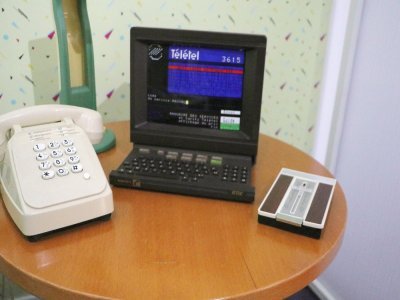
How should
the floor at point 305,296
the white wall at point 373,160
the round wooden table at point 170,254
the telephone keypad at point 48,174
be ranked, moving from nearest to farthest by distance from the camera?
the round wooden table at point 170,254, the telephone keypad at point 48,174, the white wall at point 373,160, the floor at point 305,296

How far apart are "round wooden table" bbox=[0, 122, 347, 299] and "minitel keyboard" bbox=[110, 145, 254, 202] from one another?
0.02 metres

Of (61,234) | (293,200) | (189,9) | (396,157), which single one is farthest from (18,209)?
(396,157)

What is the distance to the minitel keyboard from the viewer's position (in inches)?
31.5

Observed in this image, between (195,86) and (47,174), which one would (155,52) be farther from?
(47,174)

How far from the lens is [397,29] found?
1171 mm

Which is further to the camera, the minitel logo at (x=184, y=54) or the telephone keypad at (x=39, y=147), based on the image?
the minitel logo at (x=184, y=54)

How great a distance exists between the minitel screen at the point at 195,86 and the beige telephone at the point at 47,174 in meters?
0.19

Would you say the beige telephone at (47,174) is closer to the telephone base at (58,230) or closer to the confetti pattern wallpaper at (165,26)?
the telephone base at (58,230)

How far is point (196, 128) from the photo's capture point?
3.01 ft

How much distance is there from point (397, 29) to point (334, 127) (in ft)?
1.28

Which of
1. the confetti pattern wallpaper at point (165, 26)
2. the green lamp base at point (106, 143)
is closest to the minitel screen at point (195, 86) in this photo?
the green lamp base at point (106, 143)

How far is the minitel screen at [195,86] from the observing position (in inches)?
33.9

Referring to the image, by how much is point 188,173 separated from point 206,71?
21cm

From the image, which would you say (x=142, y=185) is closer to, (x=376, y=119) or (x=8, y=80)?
(x=8, y=80)
